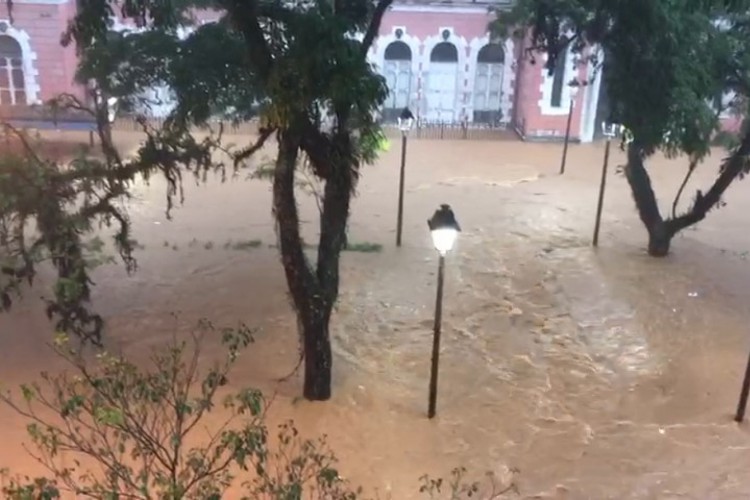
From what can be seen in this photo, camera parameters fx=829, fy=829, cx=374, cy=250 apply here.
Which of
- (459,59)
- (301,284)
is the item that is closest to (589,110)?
(459,59)

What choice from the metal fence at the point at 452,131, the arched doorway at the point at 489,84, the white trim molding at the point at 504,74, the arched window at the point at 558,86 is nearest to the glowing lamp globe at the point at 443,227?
the metal fence at the point at 452,131

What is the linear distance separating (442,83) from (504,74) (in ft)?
6.21

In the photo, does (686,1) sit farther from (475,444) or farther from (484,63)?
(484,63)

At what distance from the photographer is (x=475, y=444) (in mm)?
9391

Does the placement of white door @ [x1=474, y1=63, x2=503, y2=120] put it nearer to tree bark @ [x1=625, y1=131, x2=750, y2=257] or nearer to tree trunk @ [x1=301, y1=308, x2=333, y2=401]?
tree bark @ [x1=625, y1=131, x2=750, y2=257]

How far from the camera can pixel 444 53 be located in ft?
80.6

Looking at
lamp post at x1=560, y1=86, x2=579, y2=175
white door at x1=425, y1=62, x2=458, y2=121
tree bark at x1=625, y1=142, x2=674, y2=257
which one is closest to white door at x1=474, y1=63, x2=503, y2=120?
white door at x1=425, y1=62, x2=458, y2=121

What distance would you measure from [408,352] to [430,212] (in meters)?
6.45

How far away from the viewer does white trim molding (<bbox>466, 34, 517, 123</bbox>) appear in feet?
80.1

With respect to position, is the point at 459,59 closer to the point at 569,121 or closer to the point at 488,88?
the point at 488,88

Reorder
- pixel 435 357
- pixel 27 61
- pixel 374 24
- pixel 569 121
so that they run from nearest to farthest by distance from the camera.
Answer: pixel 374 24 → pixel 435 357 → pixel 569 121 → pixel 27 61

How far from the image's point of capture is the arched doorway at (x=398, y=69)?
2450 centimetres

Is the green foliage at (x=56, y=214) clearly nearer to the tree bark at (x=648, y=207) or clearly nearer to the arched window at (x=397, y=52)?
the tree bark at (x=648, y=207)

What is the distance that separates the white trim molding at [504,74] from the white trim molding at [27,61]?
12.3 meters
